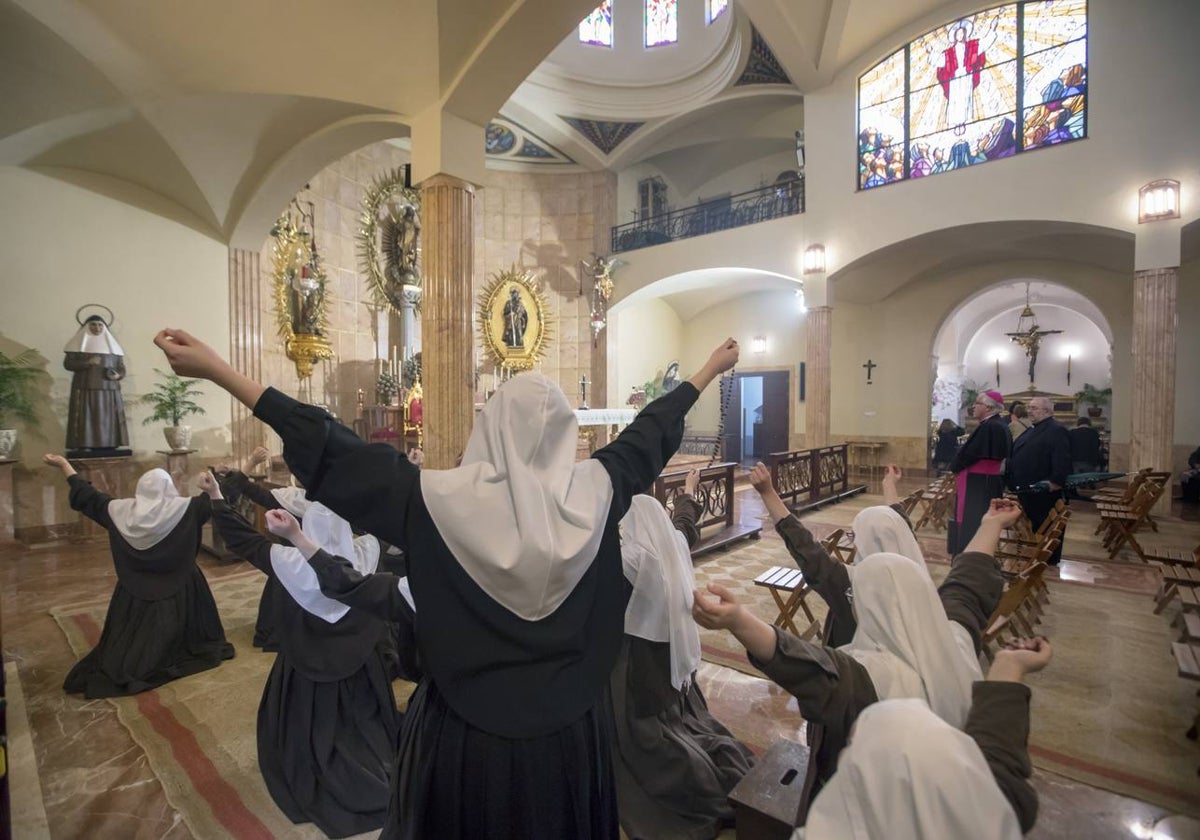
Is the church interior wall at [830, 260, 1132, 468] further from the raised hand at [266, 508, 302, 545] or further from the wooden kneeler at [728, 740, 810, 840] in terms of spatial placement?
the raised hand at [266, 508, 302, 545]

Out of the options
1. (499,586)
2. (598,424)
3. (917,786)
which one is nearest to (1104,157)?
(598,424)

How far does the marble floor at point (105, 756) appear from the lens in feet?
7.57

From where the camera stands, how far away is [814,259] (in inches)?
414

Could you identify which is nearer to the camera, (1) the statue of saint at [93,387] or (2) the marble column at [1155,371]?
(1) the statue of saint at [93,387]

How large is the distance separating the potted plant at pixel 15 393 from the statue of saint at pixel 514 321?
7595 mm

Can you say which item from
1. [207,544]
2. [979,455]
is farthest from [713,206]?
[207,544]

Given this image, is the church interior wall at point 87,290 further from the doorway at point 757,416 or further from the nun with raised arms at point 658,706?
the doorway at point 757,416

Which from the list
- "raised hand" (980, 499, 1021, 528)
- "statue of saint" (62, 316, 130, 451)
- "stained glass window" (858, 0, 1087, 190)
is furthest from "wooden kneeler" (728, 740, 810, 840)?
"stained glass window" (858, 0, 1087, 190)

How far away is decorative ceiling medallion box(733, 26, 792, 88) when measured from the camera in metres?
10.5

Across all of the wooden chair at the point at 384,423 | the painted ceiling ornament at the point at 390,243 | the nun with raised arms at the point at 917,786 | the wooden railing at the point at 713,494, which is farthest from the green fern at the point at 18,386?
the nun with raised arms at the point at 917,786

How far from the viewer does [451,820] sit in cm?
129

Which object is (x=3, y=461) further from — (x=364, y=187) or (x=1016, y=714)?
(x=1016, y=714)

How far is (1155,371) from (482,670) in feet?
34.1

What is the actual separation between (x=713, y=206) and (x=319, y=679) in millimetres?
15069
